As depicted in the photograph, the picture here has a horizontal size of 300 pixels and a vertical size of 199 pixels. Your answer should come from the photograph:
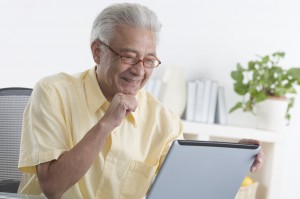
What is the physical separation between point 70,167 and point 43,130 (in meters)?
0.15

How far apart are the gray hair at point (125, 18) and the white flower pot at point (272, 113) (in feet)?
6.79

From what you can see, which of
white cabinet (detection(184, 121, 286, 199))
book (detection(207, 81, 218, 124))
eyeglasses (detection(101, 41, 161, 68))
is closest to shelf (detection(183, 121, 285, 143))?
white cabinet (detection(184, 121, 286, 199))

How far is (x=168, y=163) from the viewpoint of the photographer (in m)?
1.42

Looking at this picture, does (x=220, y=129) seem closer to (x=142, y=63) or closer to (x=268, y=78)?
(x=268, y=78)

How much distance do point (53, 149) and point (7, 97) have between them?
0.44m

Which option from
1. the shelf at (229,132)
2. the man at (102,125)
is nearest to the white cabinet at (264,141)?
the shelf at (229,132)

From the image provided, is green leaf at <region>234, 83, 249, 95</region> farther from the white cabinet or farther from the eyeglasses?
the eyeglasses

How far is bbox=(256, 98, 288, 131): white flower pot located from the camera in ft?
12.4

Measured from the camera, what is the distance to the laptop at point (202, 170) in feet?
4.70

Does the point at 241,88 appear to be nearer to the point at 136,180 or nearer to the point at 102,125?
the point at 136,180

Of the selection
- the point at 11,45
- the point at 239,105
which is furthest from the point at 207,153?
the point at 239,105

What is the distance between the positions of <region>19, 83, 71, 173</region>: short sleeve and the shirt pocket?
0.23 meters

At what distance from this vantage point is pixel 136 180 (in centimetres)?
192

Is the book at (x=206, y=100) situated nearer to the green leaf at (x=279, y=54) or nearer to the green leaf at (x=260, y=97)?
the green leaf at (x=260, y=97)
